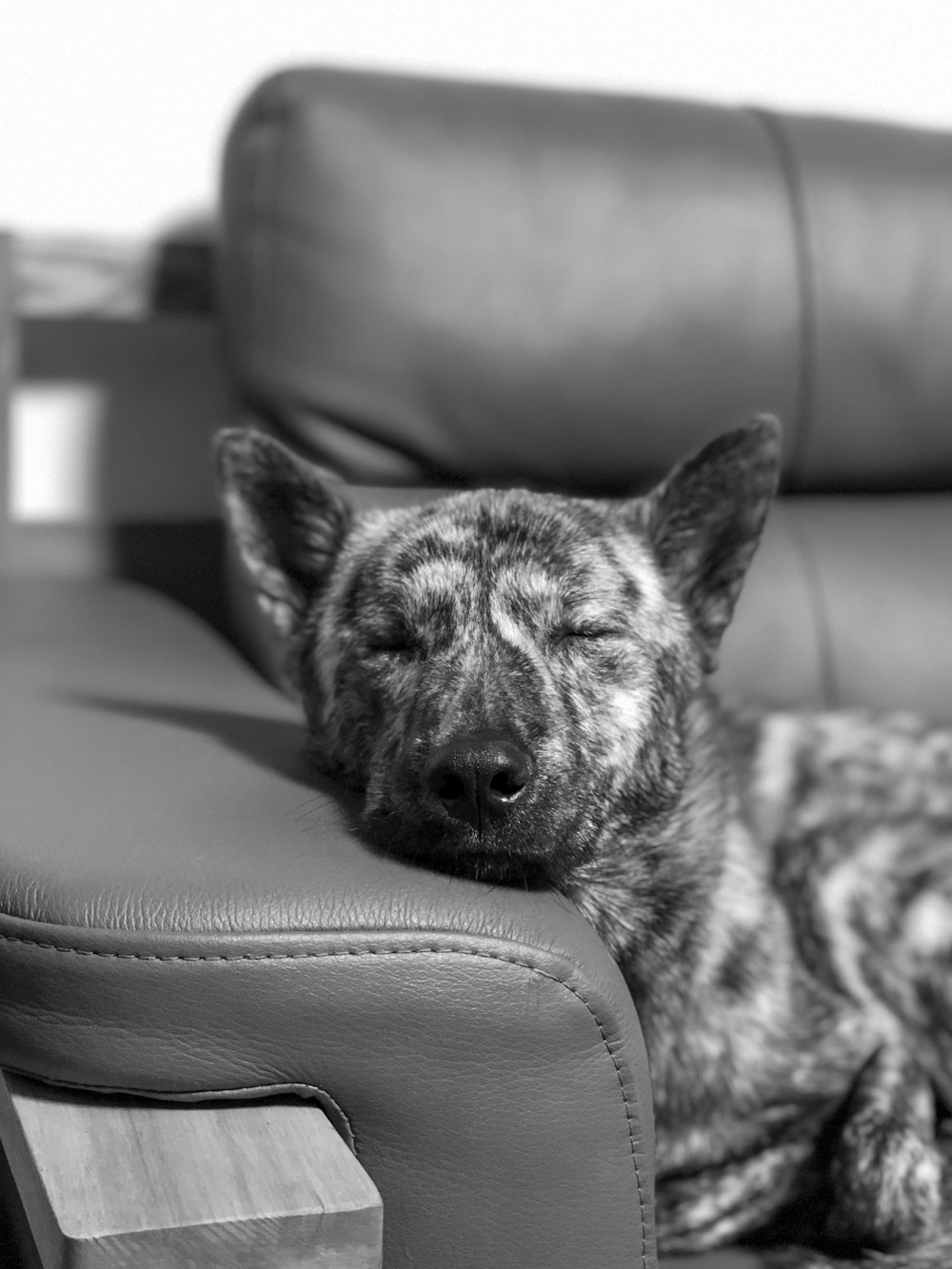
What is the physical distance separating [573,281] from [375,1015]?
4.85ft

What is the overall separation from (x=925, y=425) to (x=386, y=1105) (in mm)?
1842

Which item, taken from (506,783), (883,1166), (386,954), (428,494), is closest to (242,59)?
(428,494)

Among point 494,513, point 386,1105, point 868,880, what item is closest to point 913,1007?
point 868,880

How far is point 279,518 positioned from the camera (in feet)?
5.45

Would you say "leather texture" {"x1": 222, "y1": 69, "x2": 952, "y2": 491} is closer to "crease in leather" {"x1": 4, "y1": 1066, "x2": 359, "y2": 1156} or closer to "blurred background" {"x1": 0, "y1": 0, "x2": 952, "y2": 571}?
"blurred background" {"x1": 0, "y1": 0, "x2": 952, "y2": 571}

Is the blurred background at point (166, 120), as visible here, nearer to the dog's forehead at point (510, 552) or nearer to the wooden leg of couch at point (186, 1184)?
the dog's forehead at point (510, 552)

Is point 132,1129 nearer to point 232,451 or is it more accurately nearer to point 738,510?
point 232,451

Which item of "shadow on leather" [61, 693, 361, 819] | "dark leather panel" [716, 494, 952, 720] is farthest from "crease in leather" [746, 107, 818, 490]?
"shadow on leather" [61, 693, 361, 819]

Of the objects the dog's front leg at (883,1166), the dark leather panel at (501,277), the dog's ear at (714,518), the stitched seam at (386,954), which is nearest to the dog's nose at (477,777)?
the stitched seam at (386,954)

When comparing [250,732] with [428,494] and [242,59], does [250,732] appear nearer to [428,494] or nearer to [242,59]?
[428,494]

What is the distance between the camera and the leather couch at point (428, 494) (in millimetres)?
952

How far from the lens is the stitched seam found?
94 centimetres

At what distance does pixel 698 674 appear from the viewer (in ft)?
5.32

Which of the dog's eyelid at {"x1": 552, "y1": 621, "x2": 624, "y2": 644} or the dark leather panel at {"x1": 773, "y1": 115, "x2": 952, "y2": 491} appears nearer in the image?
the dog's eyelid at {"x1": 552, "y1": 621, "x2": 624, "y2": 644}
